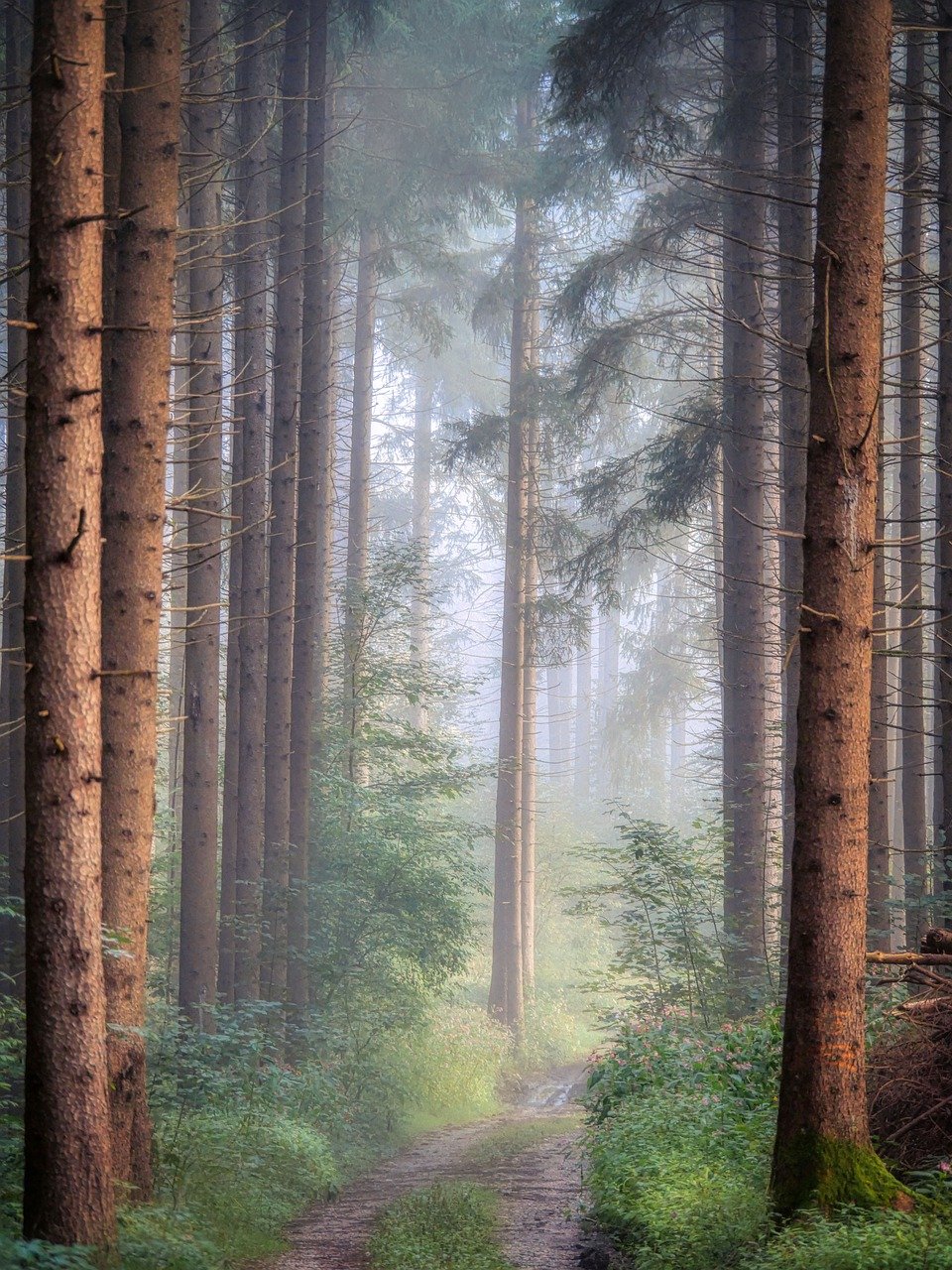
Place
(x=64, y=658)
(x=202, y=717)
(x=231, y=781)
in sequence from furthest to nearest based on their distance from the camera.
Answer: (x=231, y=781), (x=202, y=717), (x=64, y=658)

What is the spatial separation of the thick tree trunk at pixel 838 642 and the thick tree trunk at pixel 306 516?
831cm

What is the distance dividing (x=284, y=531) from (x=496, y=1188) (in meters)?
7.72

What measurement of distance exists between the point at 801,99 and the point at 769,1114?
10.4 metres

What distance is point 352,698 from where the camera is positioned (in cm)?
1669

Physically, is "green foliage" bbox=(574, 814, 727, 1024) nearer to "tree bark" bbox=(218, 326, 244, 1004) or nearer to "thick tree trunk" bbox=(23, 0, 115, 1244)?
"tree bark" bbox=(218, 326, 244, 1004)

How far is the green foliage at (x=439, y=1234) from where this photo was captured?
7309 mm

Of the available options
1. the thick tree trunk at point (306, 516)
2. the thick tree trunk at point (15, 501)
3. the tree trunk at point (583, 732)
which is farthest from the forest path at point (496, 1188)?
the tree trunk at point (583, 732)

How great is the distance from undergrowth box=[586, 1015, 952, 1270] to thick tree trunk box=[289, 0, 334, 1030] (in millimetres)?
4691

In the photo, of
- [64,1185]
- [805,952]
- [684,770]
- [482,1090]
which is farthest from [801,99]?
[684,770]

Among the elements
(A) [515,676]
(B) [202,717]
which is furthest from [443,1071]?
(B) [202,717]

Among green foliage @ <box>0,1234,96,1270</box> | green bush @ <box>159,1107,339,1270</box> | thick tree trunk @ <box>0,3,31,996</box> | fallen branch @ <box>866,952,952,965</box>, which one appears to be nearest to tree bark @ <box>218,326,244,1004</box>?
thick tree trunk @ <box>0,3,31,996</box>

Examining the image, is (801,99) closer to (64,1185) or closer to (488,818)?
(64,1185)

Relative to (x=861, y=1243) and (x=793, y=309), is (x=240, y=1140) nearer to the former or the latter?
(x=861, y=1243)

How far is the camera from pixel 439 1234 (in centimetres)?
801
